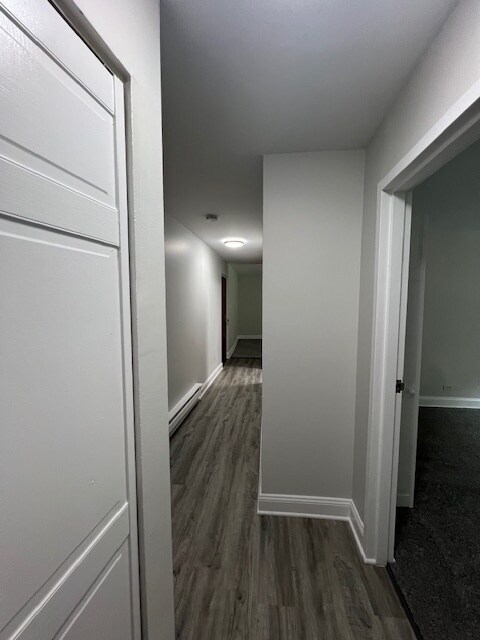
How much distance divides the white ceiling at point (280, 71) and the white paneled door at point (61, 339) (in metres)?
0.54

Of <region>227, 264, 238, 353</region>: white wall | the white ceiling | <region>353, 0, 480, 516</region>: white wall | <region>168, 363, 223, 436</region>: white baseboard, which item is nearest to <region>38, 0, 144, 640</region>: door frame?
the white ceiling

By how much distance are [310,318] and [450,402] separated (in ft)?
11.2

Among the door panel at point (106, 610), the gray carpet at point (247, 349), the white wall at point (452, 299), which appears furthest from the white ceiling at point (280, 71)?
the gray carpet at point (247, 349)

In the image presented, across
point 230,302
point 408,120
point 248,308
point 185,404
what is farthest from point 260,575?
point 248,308

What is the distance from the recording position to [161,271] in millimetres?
952

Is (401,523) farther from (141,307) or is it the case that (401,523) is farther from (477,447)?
(141,307)

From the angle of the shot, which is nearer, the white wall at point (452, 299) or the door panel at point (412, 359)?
the door panel at point (412, 359)

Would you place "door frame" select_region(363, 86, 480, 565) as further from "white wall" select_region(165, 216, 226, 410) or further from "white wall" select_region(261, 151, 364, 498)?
"white wall" select_region(165, 216, 226, 410)

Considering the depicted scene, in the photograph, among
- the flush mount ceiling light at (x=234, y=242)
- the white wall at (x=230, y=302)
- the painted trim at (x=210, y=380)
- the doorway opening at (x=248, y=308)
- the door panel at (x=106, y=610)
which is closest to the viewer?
the door panel at (x=106, y=610)

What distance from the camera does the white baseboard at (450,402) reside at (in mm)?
3936

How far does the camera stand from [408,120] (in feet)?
3.97

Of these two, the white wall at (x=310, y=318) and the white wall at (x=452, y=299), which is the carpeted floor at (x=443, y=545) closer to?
the white wall at (x=310, y=318)

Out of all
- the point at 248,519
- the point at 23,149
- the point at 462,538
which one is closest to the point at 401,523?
the point at 462,538

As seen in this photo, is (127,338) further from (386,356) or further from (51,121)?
(386,356)
